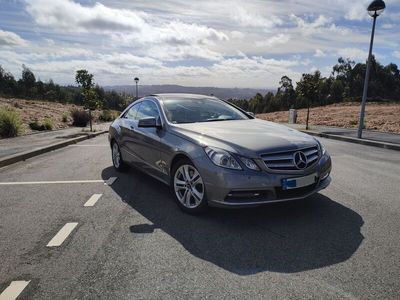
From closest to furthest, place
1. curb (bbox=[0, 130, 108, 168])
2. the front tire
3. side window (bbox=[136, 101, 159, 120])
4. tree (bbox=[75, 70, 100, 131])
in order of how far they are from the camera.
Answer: the front tire → side window (bbox=[136, 101, 159, 120]) → curb (bbox=[0, 130, 108, 168]) → tree (bbox=[75, 70, 100, 131])

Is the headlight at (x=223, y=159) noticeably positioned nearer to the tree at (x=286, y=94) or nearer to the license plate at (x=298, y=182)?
the license plate at (x=298, y=182)

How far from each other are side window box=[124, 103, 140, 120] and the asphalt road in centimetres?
149

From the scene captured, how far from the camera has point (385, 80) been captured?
75.3 meters

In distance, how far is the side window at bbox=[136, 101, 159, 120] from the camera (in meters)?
6.24

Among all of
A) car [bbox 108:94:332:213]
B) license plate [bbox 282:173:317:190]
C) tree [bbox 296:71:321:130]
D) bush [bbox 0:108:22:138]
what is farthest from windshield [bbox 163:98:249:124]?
tree [bbox 296:71:321:130]

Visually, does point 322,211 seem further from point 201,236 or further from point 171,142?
point 171,142

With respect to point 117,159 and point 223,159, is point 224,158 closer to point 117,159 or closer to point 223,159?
point 223,159

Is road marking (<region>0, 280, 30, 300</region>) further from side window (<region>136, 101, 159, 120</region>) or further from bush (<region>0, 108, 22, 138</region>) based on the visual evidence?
bush (<region>0, 108, 22, 138</region>)

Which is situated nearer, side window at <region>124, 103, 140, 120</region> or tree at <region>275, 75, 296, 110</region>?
side window at <region>124, 103, 140, 120</region>

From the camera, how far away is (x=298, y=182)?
4461 millimetres

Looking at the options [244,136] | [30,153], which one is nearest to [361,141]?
[244,136]

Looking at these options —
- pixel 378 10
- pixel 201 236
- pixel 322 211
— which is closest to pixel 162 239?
pixel 201 236

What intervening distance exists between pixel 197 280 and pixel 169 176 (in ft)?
7.51

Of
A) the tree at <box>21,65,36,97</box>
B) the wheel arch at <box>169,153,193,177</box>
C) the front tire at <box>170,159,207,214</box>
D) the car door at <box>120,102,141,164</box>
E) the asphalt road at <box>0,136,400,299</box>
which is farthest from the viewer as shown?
the tree at <box>21,65,36,97</box>
